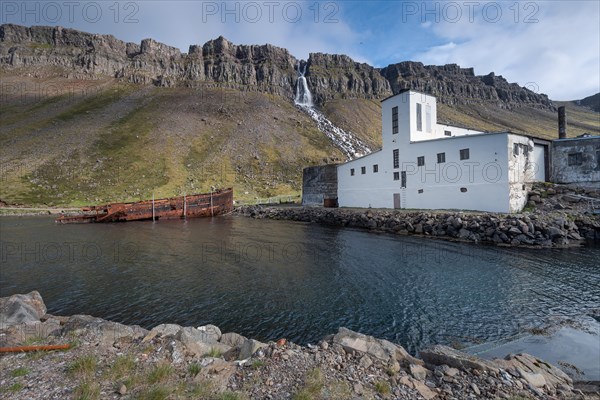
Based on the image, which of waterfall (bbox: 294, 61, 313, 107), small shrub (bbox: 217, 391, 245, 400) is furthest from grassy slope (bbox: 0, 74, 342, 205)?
small shrub (bbox: 217, 391, 245, 400)

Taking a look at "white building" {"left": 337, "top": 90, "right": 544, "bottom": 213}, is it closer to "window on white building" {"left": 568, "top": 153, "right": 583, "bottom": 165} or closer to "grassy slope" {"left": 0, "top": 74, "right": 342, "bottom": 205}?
"window on white building" {"left": 568, "top": 153, "right": 583, "bottom": 165}

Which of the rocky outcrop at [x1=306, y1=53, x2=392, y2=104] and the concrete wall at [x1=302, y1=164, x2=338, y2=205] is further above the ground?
the rocky outcrop at [x1=306, y1=53, x2=392, y2=104]

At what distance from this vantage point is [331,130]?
412ft

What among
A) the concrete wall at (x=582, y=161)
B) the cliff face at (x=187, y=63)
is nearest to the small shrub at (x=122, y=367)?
the concrete wall at (x=582, y=161)

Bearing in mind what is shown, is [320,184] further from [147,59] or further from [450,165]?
[147,59]

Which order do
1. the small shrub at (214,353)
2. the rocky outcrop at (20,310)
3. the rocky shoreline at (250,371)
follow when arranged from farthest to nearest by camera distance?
1. the rocky outcrop at (20,310)
2. the small shrub at (214,353)
3. the rocky shoreline at (250,371)

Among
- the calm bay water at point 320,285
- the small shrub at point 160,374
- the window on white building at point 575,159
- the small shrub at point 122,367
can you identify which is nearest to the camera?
the small shrub at point 160,374

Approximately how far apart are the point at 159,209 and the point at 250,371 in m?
52.2

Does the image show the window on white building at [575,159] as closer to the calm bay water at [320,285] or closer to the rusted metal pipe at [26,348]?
the calm bay water at [320,285]

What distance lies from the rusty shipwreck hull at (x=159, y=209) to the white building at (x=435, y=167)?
25.1 m

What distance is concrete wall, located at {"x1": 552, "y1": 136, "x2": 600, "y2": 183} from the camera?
32.5 metres

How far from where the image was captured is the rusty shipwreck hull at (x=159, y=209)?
48625mm

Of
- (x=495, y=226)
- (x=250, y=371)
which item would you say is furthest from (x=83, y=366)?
(x=495, y=226)

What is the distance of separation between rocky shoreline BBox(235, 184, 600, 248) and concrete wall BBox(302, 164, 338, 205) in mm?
12005
